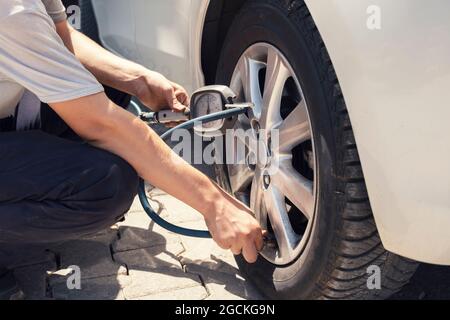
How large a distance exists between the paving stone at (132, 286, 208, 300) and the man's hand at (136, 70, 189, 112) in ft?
1.78

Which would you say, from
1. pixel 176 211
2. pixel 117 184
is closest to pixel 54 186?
pixel 117 184

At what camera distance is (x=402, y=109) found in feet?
3.62

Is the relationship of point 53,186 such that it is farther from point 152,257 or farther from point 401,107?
point 401,107

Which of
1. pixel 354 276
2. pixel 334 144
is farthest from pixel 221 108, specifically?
pixel 354 276

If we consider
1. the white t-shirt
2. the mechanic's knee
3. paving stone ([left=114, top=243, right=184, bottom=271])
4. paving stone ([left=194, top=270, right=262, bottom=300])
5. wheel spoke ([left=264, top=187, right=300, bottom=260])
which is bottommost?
paving stone ([left=194, top=270, right=262, bottom=300])

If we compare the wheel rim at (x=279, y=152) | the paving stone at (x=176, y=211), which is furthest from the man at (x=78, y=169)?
the paving stone at (x=176, y=211)

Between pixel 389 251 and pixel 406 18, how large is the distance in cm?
49

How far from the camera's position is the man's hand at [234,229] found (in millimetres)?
1423

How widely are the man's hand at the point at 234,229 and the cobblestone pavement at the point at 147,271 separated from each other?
0.27 meters

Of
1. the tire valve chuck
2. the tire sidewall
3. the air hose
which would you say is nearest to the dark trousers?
the air hose

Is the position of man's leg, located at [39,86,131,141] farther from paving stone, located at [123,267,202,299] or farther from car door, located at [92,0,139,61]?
car door, located at [92,0,139,61]

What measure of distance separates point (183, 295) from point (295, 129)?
1.87 feet

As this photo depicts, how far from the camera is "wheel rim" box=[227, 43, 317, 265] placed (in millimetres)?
1470

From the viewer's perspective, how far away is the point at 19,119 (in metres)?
1.60
